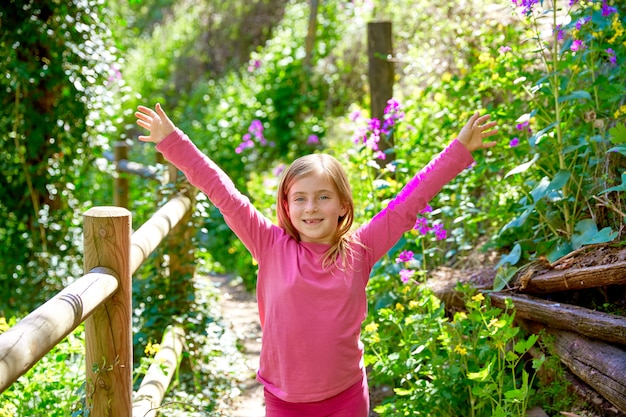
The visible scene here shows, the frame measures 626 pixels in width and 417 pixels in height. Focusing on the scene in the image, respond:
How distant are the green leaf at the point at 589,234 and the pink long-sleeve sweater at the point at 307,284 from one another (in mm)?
798

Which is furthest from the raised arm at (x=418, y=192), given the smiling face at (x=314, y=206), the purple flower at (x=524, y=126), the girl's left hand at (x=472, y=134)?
the purple flower at (x=524, y=126)

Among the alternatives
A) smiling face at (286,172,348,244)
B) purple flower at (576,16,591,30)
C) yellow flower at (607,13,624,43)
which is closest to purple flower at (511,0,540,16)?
purple flower at (576,16,591,30)

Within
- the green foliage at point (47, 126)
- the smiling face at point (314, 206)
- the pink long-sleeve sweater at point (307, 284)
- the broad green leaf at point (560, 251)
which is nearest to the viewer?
the pink long-sleeve sweater at point (307, 284)

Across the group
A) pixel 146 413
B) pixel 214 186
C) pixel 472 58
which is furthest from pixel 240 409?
pixel 472 58

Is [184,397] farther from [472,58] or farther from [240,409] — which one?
[472,58]

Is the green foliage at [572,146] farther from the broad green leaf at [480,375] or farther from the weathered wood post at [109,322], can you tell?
the weathered wood post at [109,322]

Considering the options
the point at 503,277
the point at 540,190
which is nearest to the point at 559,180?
the point at 540,190

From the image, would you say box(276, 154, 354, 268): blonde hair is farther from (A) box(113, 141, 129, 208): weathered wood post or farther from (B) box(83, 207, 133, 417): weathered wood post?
(A) box(113, 141, 129, 208): weathered wood post

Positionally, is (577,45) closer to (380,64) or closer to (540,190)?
(540,190)

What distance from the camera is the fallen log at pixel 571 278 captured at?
118 inches

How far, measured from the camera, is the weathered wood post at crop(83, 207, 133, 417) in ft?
8.34

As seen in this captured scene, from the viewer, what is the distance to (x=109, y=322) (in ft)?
8.48

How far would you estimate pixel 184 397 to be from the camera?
147 inches

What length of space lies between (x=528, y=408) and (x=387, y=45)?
3024 millimetres
